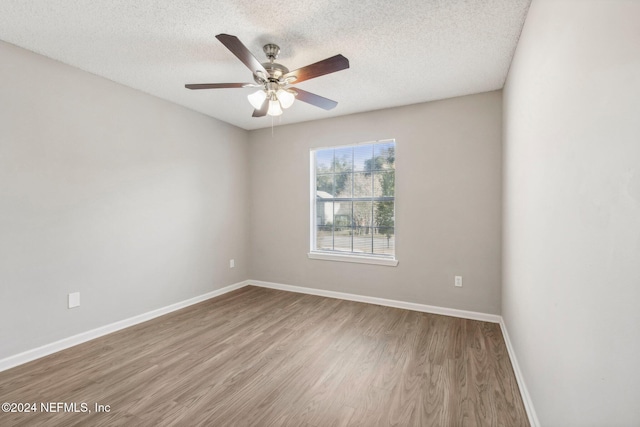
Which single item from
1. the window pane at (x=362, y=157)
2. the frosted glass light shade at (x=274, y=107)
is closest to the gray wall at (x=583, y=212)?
the frosted glass light shade at (x=274, y=107)

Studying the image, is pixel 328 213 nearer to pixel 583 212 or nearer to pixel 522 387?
pixel 522 387

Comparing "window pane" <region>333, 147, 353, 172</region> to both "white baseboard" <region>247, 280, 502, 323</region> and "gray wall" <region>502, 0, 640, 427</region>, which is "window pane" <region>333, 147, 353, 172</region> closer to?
"white baseboard" <region>247, 280, 502, 323</region>

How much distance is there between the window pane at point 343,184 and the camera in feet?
13.4

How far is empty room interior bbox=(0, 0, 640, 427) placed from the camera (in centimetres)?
107

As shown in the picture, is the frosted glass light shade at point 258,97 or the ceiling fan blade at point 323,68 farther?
the frosted glass light shade at point 258,97

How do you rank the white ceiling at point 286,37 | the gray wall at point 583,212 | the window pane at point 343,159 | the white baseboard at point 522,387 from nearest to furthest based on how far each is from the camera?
the gray wall at point 583,212, the white baseboard at point 522,387, the white ceiling at point 286,37, the window pane at point 343,159

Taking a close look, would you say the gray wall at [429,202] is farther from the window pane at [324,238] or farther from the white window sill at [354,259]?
the window pane at [324,238]

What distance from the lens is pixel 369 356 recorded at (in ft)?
8.02

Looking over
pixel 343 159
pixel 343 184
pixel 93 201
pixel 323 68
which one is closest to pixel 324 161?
pixel 343 159

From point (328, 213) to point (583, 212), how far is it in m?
3.34

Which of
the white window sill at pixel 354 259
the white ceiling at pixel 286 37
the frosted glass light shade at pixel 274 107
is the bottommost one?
the white window sill at pixel 354 259

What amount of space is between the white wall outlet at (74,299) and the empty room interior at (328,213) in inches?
0.4

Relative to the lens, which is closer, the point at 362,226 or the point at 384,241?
the point at 384,241

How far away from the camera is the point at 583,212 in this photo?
101 centimetres
